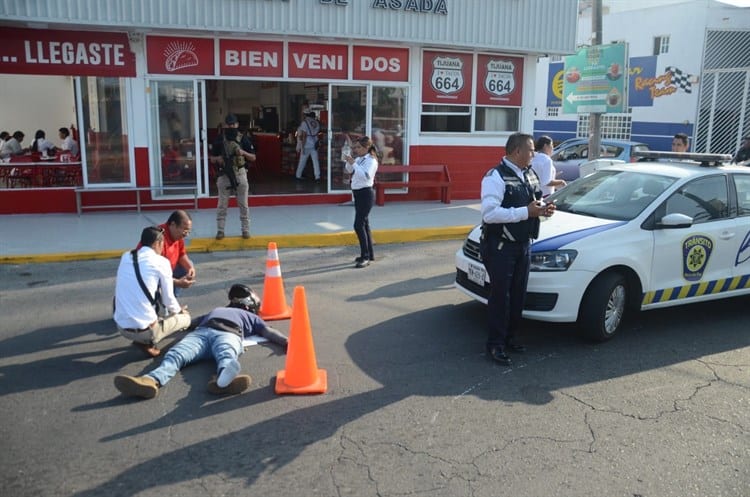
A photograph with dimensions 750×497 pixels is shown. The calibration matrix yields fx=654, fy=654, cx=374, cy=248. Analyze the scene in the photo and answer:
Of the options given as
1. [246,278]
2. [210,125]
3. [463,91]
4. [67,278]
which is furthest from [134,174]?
[210,125]

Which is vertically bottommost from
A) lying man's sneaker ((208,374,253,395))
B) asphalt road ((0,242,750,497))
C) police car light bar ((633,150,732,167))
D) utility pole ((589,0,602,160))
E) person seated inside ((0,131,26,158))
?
asphalt road ((0,242,750,497))

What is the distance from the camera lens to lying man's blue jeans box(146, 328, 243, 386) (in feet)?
16.4

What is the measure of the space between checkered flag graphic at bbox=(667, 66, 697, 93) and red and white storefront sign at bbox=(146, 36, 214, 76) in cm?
1774

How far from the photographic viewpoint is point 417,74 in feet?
46.8

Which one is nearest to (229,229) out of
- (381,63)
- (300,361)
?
(381,63)

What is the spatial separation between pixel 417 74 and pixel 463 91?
1220 mm

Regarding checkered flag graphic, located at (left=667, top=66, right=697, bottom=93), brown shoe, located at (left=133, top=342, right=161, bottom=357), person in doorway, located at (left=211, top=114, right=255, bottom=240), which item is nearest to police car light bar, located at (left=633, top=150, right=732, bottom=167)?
brown shoe, located at (left=133, top=342, right=161, bottom=357)

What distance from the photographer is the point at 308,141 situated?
639 inches

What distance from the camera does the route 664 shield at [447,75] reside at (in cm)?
1447

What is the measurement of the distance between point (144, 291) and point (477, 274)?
9.69 feet

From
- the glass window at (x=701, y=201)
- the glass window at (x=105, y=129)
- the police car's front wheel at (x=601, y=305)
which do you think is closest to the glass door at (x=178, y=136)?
the glass window at (x=105, y=129)

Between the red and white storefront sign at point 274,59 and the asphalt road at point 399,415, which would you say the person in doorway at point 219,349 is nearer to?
the asphalt road at point 399,415

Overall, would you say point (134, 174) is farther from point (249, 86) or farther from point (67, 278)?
point (249, 86)

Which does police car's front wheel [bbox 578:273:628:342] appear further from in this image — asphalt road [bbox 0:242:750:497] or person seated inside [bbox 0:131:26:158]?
person seated inside [bbox 0:131:26:158]
